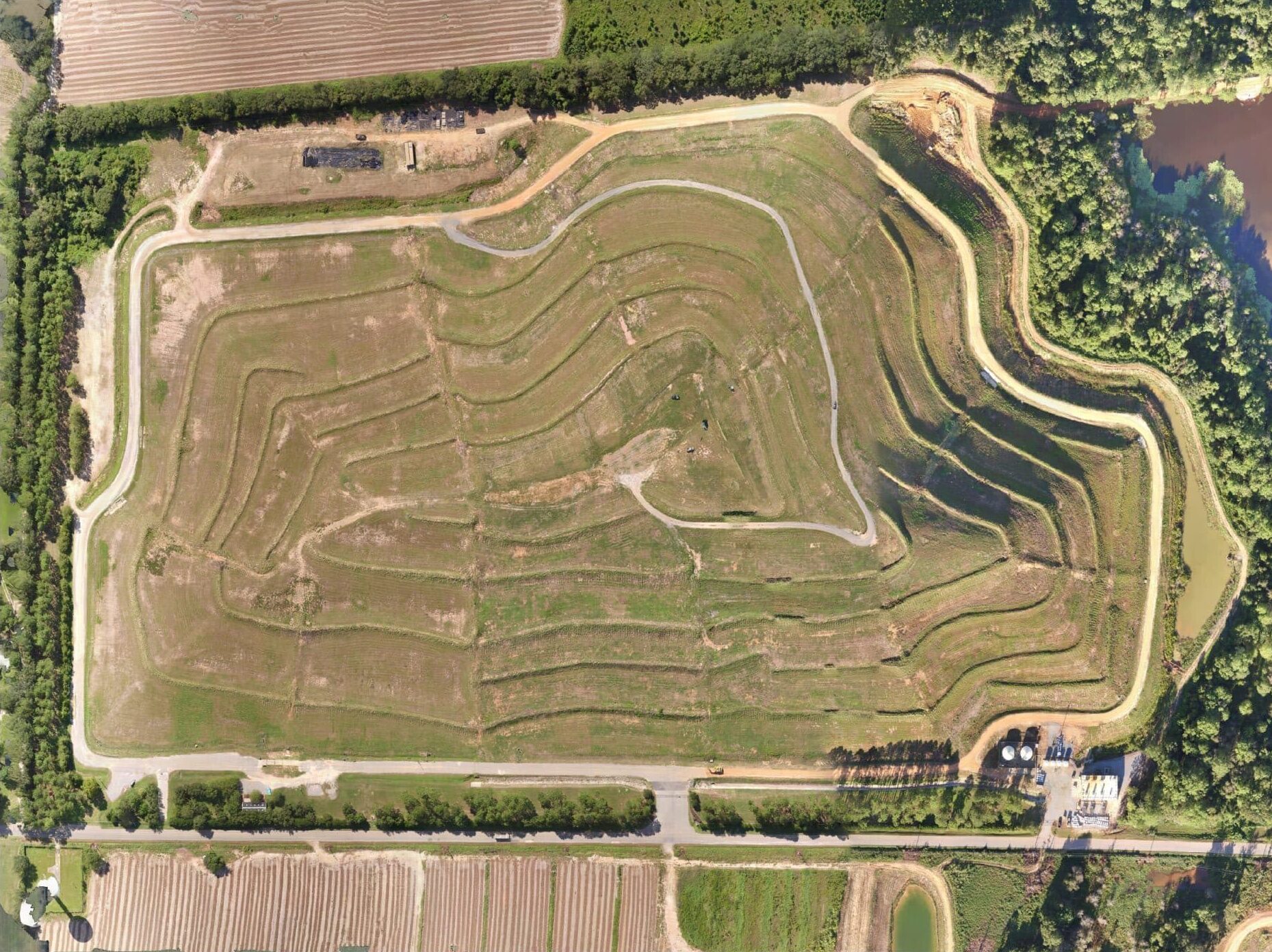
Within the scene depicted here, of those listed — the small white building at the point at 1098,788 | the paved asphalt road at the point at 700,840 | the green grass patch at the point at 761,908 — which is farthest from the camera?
the green grass patch at the point at 761,908

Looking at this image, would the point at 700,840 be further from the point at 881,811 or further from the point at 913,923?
the point at 913,923

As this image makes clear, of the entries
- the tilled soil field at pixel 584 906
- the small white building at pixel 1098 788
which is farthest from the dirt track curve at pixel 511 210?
the tilled soil field at pixel 584 906

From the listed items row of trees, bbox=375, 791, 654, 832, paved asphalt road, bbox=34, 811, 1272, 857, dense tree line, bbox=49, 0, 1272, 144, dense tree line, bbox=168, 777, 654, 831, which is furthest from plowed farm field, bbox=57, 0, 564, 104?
paved asphalt road, bbox=34, 811, 1272, 857

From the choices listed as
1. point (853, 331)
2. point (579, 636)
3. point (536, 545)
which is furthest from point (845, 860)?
point (853, 331)

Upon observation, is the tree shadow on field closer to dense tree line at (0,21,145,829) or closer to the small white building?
dense tree line at (0,21,145,829)

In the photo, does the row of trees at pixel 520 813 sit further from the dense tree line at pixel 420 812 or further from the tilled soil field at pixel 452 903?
the tilled soil field at pixel 452 903

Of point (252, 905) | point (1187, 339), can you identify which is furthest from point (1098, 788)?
point (252, 905)
